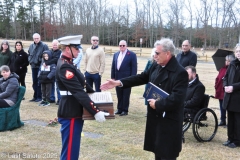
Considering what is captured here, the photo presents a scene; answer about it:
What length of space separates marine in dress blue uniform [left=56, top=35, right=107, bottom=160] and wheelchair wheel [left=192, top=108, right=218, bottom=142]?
8.32ft

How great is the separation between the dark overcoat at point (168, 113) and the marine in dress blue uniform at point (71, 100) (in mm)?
597

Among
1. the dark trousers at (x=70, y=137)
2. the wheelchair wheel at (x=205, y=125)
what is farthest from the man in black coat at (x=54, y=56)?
the dark trousers at (x=70, y=137)

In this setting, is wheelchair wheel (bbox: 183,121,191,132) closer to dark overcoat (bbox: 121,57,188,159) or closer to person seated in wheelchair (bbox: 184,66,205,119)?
person seated in wheelchair (bbox: 184,66,205,119)

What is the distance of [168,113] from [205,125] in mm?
2519

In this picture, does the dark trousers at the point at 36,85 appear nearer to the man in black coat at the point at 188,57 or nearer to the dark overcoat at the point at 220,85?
the man in black coat at the point at 188,57

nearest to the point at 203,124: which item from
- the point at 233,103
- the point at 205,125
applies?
the point at 205,125

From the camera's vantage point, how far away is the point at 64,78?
10.4 feet

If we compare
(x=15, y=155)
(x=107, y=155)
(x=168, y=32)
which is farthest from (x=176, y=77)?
(x=168, y=32)

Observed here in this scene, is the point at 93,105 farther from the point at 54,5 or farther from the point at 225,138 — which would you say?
the point at 54,5

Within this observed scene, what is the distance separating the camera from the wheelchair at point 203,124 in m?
5.17

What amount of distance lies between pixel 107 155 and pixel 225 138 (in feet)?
8.31

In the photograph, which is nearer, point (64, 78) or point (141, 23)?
point (64, 78)

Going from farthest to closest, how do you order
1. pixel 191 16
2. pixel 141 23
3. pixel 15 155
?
pixel 141 23
pixel 191 16
pixel 15 155

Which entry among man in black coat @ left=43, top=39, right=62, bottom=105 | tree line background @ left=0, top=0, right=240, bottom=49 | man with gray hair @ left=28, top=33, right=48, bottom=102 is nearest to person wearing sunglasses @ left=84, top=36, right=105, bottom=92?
man in black coat @ left=43, top=39, right=62, bottom=105
